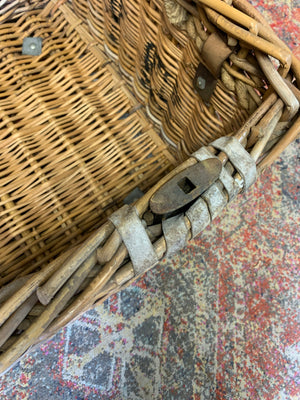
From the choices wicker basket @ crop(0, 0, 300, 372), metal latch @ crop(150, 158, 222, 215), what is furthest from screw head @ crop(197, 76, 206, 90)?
metal latch @ crop(150, 158, 222, 215)

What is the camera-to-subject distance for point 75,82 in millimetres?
735

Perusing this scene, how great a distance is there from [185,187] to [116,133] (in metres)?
0.34

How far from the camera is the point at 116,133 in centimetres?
73

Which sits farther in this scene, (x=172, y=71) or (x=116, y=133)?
(x=116, y=133)

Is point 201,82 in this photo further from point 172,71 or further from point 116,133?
point 116,133

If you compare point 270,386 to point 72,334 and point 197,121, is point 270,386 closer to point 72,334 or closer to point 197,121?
point 72,334

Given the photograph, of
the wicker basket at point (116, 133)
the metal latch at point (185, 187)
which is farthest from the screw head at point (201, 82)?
the metal latch at point (185, 187)

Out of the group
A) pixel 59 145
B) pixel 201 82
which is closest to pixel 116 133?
pixel 59 145

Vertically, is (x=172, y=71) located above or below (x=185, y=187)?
above

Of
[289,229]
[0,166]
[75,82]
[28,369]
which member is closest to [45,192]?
[0,166]

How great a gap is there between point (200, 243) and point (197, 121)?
14.4 inches

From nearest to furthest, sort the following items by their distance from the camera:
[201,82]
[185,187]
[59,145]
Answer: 1. [185,187]
2. [201,82]
3. [59,145]

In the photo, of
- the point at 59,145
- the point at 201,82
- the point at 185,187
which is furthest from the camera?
the point at 59,145

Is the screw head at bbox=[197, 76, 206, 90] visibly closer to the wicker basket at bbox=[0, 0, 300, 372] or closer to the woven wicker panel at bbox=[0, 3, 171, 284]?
the wicker basket at bbox=[0, 0, 300, 372]
